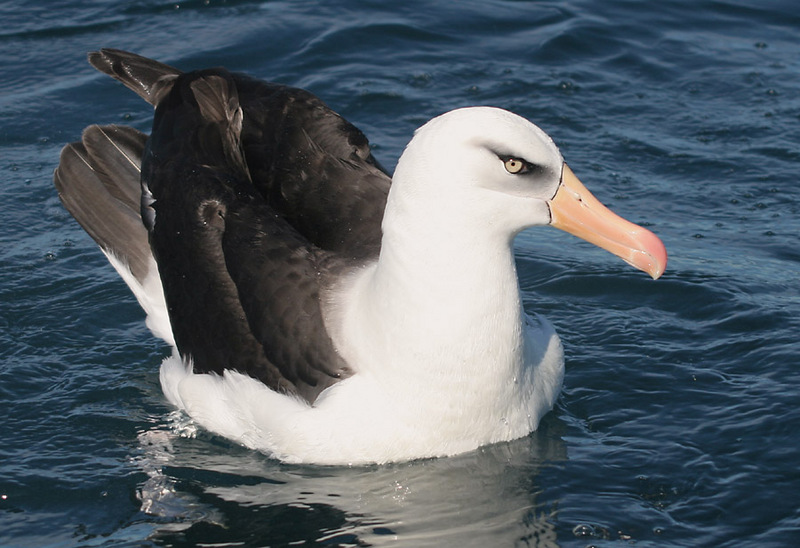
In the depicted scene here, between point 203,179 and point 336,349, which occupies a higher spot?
point 203,179

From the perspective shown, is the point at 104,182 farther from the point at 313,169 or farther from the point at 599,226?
the point at 599,226

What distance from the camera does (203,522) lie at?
20.2ft

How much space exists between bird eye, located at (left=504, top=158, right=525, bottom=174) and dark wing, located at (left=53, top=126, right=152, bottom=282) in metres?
3.13

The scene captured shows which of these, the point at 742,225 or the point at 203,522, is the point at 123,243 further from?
the point at 742,225

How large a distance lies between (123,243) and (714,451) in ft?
12.8

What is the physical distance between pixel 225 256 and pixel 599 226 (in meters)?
2.07

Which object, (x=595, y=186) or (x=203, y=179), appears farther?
(x=595, y=186)

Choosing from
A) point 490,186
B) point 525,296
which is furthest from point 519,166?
point 525,296

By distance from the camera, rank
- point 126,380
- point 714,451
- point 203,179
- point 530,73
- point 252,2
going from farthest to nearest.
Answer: point 252,2 → point 530,73 → point 126,380 → point 203,179 → point 714,451

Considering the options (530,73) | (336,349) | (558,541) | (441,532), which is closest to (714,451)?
(558,541)

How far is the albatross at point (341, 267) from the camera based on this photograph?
19.2ft

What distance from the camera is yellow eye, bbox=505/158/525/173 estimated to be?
226 inches

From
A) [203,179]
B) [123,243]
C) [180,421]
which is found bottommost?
[180,421]

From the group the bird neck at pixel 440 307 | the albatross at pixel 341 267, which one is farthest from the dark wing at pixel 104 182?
the bird neck at pixel 440 307
